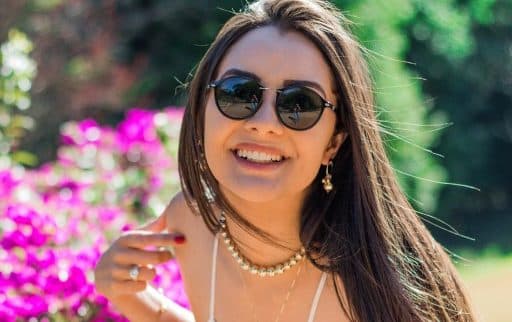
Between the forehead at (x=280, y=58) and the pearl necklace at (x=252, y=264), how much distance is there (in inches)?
16.3

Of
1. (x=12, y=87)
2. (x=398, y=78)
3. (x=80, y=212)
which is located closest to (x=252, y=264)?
(x=80, y=212)

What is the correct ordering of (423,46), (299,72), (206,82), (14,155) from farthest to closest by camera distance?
1. (423,46)
2. (14,155)
3. (206,82)
4. (299,72)

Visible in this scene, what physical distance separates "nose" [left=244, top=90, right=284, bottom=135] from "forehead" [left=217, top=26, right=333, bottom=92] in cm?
3

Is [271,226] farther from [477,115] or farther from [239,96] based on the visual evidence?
[477,115]

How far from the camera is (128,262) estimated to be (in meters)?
2.27

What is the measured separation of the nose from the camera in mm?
1896

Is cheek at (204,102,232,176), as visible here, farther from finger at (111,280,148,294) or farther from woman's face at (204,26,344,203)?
finger at (111,280,148,294)

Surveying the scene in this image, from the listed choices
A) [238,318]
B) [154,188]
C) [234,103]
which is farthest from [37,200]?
[234,103]

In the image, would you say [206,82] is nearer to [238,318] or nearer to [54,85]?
[238,318]

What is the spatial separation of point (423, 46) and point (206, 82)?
5.46m

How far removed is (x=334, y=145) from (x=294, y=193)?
0.14 m

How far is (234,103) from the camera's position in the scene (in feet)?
6.32

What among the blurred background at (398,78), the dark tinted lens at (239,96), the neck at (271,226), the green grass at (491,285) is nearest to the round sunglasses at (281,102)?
the dark tinted lens at (239,96)

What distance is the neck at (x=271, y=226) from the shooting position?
6.91 feet
